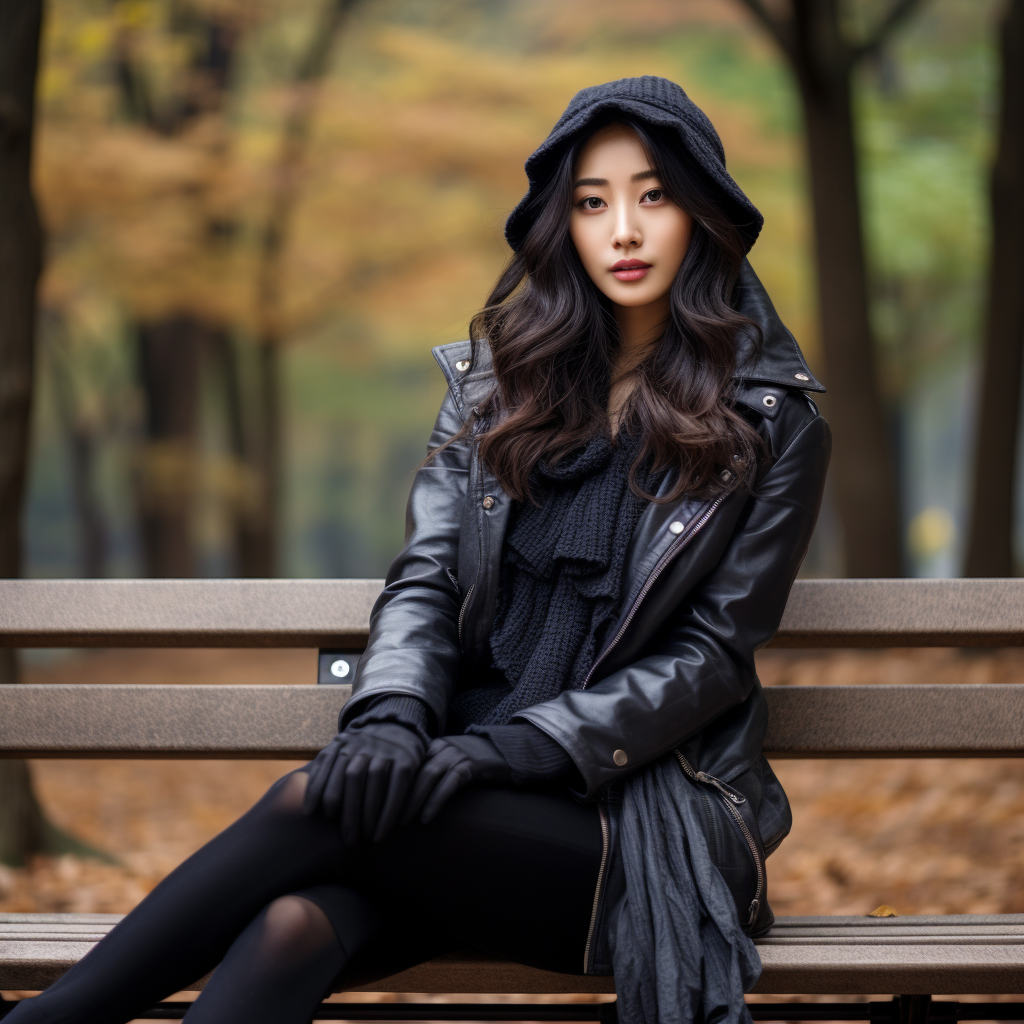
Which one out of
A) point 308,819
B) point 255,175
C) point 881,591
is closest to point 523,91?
point 255,175

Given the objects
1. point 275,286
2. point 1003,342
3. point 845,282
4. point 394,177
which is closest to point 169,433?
point 275,286

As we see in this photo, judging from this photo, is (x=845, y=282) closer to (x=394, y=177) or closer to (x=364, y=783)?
(x=394, y=177)

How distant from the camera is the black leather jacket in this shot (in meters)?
2.15

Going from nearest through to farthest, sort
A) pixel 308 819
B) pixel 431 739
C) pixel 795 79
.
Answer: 1. pixel 308 819
2. pixel 431 739
3. pixel 795 79

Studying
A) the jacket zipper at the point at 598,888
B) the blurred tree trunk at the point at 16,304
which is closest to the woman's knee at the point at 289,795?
the jacket zipper at the point at 598,888

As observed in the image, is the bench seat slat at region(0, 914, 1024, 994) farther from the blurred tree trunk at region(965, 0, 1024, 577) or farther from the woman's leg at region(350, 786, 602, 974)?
the blurred tree trunk at region(965, 0, 1024, 577)

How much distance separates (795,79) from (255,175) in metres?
4.88

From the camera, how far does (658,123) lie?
→ 2369mm

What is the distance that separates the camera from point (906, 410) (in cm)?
1655

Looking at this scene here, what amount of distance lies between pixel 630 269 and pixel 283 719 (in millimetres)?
1247

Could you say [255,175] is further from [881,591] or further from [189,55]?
[881,591]

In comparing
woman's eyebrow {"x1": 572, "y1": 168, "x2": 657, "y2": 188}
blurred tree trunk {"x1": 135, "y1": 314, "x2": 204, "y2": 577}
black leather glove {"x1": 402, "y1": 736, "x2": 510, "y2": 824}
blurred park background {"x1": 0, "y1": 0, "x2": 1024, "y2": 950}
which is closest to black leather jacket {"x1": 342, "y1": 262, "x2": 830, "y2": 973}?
black leather glove {"x1": 402, "y1": 736, "x2": 510, "y2": 824}

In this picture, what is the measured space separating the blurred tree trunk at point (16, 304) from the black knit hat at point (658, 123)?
6.83 feet

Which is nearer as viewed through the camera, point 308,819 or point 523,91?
point 308,819
